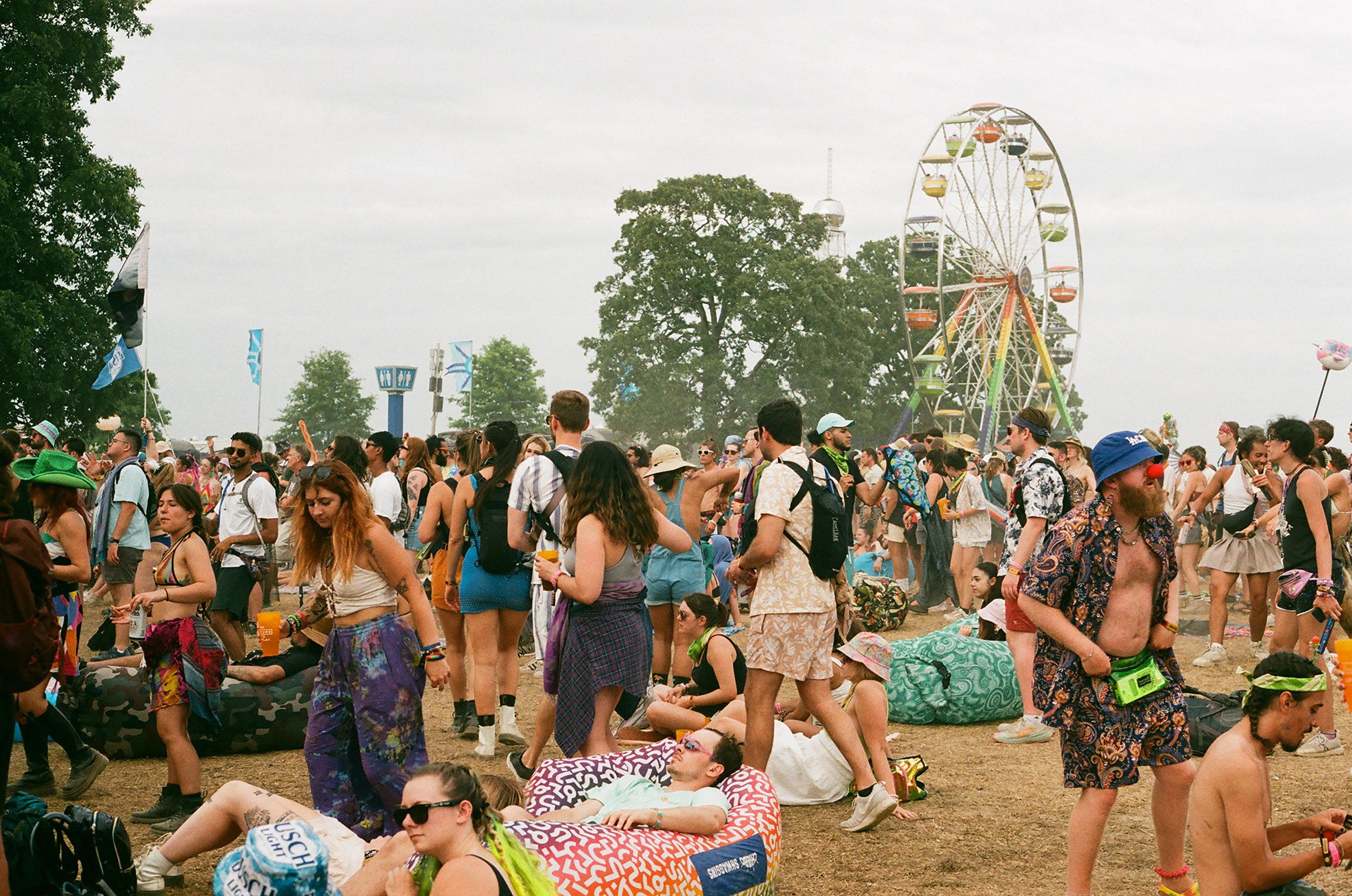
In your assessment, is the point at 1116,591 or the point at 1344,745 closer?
the point at 1116,591

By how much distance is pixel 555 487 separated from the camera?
5.62 metres

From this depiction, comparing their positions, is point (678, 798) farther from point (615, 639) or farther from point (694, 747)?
point (615, 639)

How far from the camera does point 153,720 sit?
6.52m

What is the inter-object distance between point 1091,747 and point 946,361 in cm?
4751

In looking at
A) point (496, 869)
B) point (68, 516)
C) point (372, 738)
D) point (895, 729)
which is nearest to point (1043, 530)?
point (895, 729)

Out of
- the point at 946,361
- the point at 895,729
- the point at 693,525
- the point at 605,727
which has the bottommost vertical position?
the point at 895,729

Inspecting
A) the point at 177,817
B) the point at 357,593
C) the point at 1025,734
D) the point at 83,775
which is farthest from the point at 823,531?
the point at 83,775

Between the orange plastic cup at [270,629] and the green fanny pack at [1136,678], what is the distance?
3.99 m

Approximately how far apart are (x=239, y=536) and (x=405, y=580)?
164 inches

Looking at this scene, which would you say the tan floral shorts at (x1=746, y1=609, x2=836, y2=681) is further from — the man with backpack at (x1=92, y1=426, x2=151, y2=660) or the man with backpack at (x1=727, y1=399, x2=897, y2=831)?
the man with backpack at (x1=92, y1=426, x2=151, y2=660)

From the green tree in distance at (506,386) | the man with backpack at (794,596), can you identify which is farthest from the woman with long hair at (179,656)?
the green tree in distance at (506,386)

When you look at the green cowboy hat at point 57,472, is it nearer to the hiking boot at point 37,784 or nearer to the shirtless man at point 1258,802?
the hiking boot at point 37,784

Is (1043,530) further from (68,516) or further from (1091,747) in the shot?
(68,516)

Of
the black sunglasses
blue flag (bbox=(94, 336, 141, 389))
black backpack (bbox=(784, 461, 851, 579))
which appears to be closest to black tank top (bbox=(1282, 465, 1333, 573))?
black backpack (bbox=(784, 461, 851, 579))
